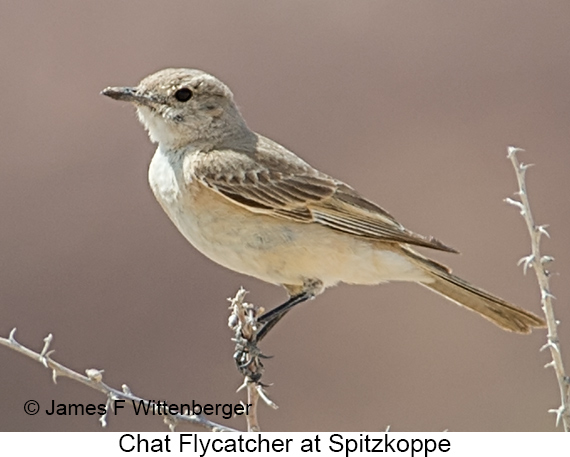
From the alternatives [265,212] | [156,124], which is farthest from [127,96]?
[265,212]

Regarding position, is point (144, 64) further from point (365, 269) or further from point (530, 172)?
point (365, 269)

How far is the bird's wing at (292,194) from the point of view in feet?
17.4

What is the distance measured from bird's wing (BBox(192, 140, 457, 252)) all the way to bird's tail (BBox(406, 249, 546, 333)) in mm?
287

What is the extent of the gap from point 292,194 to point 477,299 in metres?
1.10

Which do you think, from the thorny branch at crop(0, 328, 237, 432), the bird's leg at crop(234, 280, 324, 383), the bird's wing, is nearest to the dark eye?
the bird's wing

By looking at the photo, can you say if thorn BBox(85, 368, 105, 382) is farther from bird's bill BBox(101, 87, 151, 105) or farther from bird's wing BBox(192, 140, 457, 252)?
bird's bill BBox(101, 87, 151, 105)

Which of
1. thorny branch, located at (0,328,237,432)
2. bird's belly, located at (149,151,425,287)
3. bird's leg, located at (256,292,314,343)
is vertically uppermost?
bird's belly, located at (149,151,425,287)

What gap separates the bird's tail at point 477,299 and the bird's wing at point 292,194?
0.29m

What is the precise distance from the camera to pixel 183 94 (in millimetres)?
5641

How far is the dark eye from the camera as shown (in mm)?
5617

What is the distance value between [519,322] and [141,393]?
3.29m

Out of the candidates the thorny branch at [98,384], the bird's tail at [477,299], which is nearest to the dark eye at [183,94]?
the bird's tail at [477,299]

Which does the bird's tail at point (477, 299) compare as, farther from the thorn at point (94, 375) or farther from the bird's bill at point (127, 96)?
the thorn at point (94, 375)

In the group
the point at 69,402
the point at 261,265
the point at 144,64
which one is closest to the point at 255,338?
the point at 261,265
